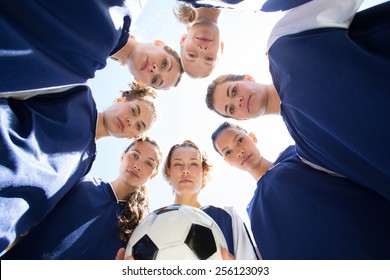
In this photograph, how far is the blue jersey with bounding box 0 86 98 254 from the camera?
120 centimetres

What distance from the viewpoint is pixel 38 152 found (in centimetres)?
135

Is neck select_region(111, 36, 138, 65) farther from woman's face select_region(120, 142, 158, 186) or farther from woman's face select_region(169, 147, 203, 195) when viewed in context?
woman's face select_region(169, 147, 203, 195)

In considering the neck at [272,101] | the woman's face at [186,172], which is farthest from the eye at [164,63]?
the neck at [272,101]

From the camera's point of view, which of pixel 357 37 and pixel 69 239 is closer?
pixel 357 37

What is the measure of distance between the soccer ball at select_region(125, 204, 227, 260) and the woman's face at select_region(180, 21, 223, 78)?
5.07 feet

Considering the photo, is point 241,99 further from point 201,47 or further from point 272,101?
point 201,47

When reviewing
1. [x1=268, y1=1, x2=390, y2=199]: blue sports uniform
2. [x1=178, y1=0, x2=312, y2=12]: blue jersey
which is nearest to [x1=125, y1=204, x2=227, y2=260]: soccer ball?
[x1=268, y1=1, x2=390, y2=199]: blue sports uniform

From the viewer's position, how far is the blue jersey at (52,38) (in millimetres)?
1160

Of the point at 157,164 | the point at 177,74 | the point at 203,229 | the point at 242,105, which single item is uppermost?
the point at 177,74

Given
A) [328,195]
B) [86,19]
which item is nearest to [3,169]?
[86,19]

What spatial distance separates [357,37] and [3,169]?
5.29 feet

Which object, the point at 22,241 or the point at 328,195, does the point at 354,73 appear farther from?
the point at 22,241

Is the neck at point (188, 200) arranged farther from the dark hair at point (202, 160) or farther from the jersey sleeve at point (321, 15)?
the jersey sleeve at point (321, 15)

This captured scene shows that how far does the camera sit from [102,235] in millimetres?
1957
